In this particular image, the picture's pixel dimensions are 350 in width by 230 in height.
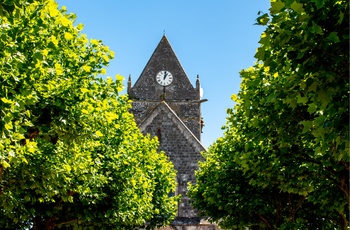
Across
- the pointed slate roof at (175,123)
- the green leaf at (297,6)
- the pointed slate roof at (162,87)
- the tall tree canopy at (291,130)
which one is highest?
the pointed slate roof at (162,87)

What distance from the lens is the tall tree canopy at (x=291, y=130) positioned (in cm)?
667

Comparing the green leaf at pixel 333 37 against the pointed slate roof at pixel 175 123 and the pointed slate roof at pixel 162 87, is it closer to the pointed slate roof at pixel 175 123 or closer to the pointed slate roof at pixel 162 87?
the pointed slate roof at pixel 175 123

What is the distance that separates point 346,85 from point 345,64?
302mm

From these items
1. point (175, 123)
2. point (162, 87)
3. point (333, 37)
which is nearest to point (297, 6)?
point (333, 37)

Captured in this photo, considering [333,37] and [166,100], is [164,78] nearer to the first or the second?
[166,100]

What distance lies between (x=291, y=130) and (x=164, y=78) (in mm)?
34191

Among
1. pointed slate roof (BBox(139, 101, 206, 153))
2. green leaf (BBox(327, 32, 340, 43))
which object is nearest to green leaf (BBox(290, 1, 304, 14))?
green leaf (BBox(327, 32, 340, 43))

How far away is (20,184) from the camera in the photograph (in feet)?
42.9

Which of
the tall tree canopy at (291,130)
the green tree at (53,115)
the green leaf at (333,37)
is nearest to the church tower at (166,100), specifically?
the tall tree canopy at (291,130)

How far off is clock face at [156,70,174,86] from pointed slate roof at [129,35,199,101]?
270mm

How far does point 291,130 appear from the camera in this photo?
37.4 ft

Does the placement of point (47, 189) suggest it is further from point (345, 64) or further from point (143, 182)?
point (143, 182)

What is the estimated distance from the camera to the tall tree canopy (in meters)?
6.67

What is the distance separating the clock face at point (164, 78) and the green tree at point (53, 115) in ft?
83.1
